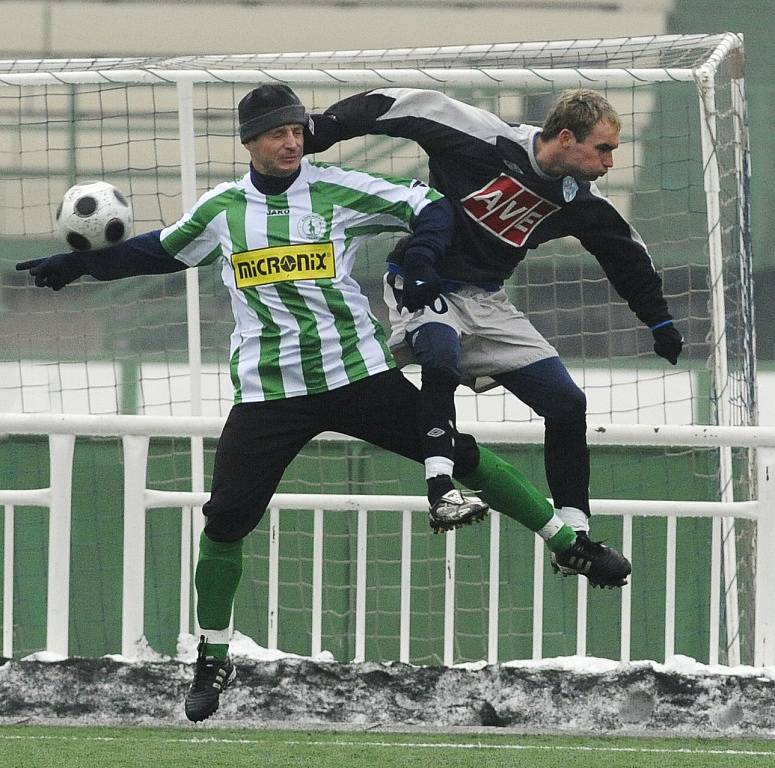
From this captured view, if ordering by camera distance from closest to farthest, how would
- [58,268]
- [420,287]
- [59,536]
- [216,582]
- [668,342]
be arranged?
[420,287]
[58,268]
[668,342]
[216,582]
[59,536]

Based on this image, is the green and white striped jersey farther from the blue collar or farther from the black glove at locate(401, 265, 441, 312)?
the black glove at locate(401, 265, 441, 312)

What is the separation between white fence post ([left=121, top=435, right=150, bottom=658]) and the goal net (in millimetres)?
1376

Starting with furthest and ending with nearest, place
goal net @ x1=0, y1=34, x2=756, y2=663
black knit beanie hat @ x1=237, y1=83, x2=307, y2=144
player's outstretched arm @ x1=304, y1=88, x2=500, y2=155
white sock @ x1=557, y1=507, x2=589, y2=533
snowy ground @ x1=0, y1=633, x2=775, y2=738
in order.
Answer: goal net @ x1=0, y1=34, x2=756, y2=663 → snowy ground @ x1=0, y1=633, x2=775, y2=738 → white sock @ x1=557, y1=507, x2=589, y2=533 → player's outstretched arm @ x1=304, y1=88, x2=500, y2=155 → black knit beanie hat @ x1=237, y1=83, x2=307, y2=144

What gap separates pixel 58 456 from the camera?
6.00m

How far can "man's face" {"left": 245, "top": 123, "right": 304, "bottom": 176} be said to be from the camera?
4.70 meters

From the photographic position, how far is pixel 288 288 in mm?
4766

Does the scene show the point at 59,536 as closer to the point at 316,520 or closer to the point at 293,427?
the point at 316,520

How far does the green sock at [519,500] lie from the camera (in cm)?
498

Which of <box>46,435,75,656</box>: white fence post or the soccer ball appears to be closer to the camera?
the soccer ball

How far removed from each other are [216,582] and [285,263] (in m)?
1.13

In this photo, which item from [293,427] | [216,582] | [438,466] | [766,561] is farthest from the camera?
[766,561]

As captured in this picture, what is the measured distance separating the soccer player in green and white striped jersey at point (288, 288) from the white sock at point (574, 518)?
0.14 meters

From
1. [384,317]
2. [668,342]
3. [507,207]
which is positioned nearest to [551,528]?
[668,342]

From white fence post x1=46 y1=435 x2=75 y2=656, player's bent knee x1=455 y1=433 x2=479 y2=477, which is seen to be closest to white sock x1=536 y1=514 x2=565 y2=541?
player's bent knee x1=455 y1=433 x2=479 y2=477
